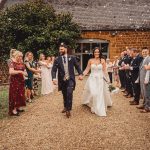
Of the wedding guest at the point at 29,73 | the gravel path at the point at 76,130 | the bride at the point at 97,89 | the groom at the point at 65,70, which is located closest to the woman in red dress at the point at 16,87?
the gravel path at the point at 76,130

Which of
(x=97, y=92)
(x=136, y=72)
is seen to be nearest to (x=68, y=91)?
(x=97, y=92)

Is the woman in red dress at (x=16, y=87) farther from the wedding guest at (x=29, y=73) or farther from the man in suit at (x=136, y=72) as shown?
the man in suit at (x=136, y=72)

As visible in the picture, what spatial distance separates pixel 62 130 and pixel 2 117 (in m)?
2.93

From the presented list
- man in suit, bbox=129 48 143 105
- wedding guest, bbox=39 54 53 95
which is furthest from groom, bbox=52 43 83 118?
wedding guest, bbox=39 54 53 95

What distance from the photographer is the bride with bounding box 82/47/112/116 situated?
12.2 metres

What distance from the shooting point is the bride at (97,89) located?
12242 millimetres

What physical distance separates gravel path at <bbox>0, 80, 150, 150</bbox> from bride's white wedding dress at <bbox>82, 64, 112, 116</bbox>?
256mm

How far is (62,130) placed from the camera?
10086mm

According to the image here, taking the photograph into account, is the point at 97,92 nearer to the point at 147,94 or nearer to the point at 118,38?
the point at 147,94

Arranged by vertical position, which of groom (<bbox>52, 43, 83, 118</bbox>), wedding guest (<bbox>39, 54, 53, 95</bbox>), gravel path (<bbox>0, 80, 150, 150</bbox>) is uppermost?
groom (<bbox>52, 43, 83, 118</bbox>)

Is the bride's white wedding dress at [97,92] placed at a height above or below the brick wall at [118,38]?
below

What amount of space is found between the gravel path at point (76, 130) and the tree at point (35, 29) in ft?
50.5

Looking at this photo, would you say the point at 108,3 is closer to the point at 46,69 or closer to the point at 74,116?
the point at 46,69

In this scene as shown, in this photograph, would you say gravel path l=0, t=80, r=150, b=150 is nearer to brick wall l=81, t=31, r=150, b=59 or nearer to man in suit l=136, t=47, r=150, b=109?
man in suit l=136, t=47, r=150, b=109
